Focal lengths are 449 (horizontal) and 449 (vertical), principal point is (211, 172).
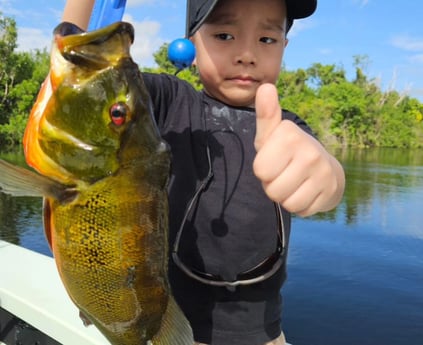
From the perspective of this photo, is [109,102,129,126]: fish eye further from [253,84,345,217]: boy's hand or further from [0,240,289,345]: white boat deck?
[0,240,289,345]: white boat deck

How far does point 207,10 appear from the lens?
5.34 ft

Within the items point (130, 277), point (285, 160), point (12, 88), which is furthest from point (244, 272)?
point (12, 88)

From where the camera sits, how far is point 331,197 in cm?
118

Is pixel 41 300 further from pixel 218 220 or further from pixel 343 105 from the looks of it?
pixel 343 105

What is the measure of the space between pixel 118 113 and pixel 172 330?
645mm

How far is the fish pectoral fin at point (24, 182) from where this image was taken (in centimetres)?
104

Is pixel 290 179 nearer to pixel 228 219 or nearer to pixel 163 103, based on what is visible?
pixel 228 219

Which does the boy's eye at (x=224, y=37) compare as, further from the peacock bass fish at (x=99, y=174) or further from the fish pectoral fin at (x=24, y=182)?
the fish pectoral fin at (x=24, y=182)

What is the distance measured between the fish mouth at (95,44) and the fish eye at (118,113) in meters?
0.10

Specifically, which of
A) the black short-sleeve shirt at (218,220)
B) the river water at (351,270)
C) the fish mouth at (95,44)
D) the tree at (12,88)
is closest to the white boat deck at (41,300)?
the black short-sleeve shirt at (218,220)

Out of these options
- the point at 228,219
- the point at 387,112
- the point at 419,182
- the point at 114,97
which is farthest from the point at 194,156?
the point at 387,112

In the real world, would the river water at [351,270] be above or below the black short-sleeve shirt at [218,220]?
below

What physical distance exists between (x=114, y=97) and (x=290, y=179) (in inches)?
18.8

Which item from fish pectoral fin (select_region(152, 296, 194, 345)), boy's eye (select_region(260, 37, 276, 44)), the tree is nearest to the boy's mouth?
boy's eye (select_region(260, 37, 276, 44))
